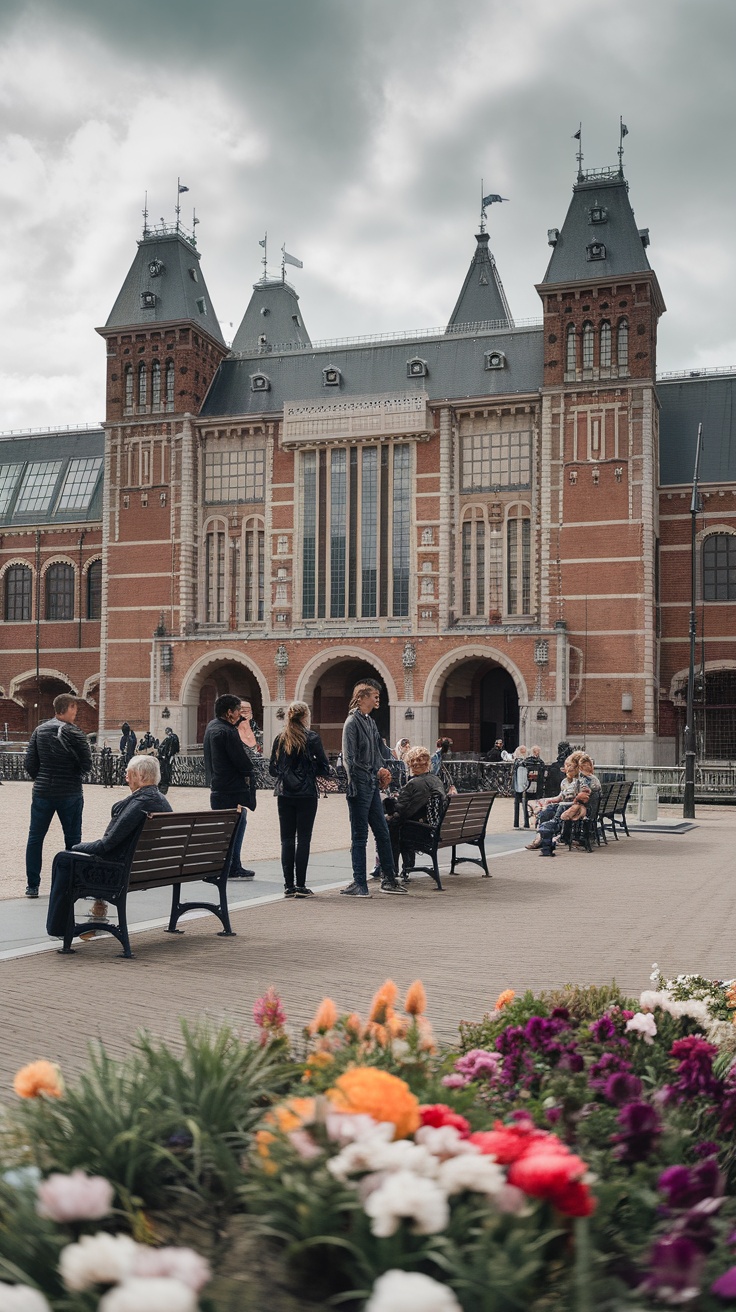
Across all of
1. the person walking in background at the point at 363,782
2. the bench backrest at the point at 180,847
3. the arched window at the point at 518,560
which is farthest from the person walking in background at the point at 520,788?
the arched window at the point at 518,560

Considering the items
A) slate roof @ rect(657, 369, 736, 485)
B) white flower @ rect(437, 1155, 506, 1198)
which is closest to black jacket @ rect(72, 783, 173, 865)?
white flower @ rect(437, 1155, 506, 1198)

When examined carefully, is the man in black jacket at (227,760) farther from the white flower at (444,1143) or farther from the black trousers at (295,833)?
the white flower at (444,1143)

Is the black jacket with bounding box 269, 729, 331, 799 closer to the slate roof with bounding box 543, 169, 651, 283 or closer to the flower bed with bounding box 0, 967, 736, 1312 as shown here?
the flower bed with bounding box 0, 967, 736, 1312

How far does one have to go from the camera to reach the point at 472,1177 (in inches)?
82.6

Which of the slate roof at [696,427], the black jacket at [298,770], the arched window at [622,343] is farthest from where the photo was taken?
the slate roof at [696,427]

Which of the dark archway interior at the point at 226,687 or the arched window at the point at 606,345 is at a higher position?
the arched window at the point at 606,345

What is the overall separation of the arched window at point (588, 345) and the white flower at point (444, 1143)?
1444 inches

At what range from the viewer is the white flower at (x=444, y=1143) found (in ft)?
7.41

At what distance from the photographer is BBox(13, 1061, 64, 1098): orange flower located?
267 cm

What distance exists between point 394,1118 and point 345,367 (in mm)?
41071

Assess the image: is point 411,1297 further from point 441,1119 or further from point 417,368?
point 417,368

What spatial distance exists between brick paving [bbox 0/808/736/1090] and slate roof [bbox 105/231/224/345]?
115 ft

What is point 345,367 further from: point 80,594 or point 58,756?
point 58,756

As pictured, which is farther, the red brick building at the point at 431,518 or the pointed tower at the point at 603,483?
the red brick building at the point at 431,518
